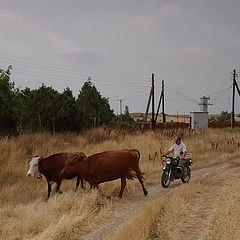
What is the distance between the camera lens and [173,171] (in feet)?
50.5

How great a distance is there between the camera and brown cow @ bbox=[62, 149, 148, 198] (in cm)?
1317

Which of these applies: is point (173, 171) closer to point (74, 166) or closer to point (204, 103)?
point (74, 166)

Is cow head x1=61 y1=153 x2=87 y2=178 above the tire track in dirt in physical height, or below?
above

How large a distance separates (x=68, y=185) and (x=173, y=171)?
357 centimetres

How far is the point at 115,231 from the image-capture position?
9289 mm

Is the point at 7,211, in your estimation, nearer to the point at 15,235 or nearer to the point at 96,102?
the point at 15,235

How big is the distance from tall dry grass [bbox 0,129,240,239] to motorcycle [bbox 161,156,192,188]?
960mm

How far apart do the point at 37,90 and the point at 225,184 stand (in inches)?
764

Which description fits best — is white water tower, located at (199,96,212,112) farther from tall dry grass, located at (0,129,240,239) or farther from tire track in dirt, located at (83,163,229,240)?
tire track in dirt, located at (83,163,229,240)

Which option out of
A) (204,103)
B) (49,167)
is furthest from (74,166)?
(204,103)

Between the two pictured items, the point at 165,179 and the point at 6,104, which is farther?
the point at 6,104

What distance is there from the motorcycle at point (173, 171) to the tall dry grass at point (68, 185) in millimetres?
960

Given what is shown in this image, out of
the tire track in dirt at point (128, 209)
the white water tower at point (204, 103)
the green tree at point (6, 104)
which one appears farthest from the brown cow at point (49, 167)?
the white water tower at point (204, 103)

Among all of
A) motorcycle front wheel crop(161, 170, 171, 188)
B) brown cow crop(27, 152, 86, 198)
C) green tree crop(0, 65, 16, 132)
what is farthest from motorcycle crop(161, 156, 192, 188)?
green tree crop(0, 65, 16, 132)
